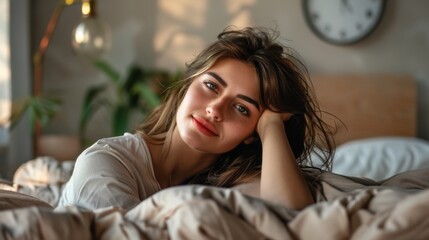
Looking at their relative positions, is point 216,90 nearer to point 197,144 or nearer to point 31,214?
point 197,144

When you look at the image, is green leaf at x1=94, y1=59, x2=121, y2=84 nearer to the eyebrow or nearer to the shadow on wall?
the shadow on wall

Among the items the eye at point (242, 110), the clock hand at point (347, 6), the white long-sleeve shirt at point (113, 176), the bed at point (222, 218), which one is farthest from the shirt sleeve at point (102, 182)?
the clock hand at point (347, 6)

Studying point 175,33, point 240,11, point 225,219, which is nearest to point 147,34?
point 175,33

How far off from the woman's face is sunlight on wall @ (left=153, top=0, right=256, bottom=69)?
6.92 feet

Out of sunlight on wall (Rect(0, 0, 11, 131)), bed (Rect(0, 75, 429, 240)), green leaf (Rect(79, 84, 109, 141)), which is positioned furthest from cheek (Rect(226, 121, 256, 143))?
sunlight on wall (Rect(0, 0, 11, 131))

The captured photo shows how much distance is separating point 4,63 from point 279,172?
233cm

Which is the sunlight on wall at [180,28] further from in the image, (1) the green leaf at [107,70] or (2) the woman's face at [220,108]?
(2) the woman's face at [220,108]

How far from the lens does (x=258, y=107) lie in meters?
1.18

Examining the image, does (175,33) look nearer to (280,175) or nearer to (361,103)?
(361,103)

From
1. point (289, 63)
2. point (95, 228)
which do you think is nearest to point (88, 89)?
point (289, 63)

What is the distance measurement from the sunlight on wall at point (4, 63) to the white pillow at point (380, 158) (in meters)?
1.67

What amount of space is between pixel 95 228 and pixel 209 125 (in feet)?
1.60

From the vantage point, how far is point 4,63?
3.00 m

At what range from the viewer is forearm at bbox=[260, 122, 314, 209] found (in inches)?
36.8
